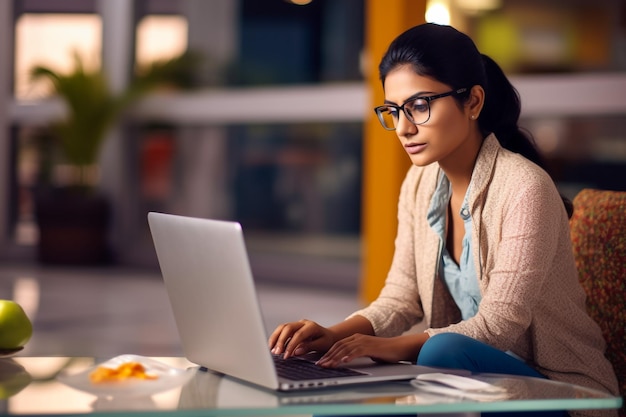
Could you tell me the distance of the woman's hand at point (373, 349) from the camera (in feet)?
5.29

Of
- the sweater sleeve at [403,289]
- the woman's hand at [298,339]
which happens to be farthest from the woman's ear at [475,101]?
the woman's hand at [298,339]

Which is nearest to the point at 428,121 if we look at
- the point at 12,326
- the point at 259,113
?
the point at 12,326

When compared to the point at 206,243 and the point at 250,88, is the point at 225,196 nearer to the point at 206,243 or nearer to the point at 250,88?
the point at 250,88

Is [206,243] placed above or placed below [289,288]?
above

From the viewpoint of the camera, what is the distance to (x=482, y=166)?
1.98 metres

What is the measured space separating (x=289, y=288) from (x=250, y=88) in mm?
1666

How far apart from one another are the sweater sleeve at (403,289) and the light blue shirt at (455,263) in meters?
0.08

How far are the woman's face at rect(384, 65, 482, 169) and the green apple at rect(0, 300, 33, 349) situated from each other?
0.79 metres

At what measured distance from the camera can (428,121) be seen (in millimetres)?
1867

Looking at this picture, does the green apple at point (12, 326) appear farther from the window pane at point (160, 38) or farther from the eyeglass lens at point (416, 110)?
the window pane at point (160, 38)

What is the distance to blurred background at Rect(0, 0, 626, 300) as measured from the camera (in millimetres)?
5977

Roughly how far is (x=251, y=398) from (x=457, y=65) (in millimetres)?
834

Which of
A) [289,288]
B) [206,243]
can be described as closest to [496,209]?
[206,243]

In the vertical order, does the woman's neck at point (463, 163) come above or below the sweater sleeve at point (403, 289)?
above
